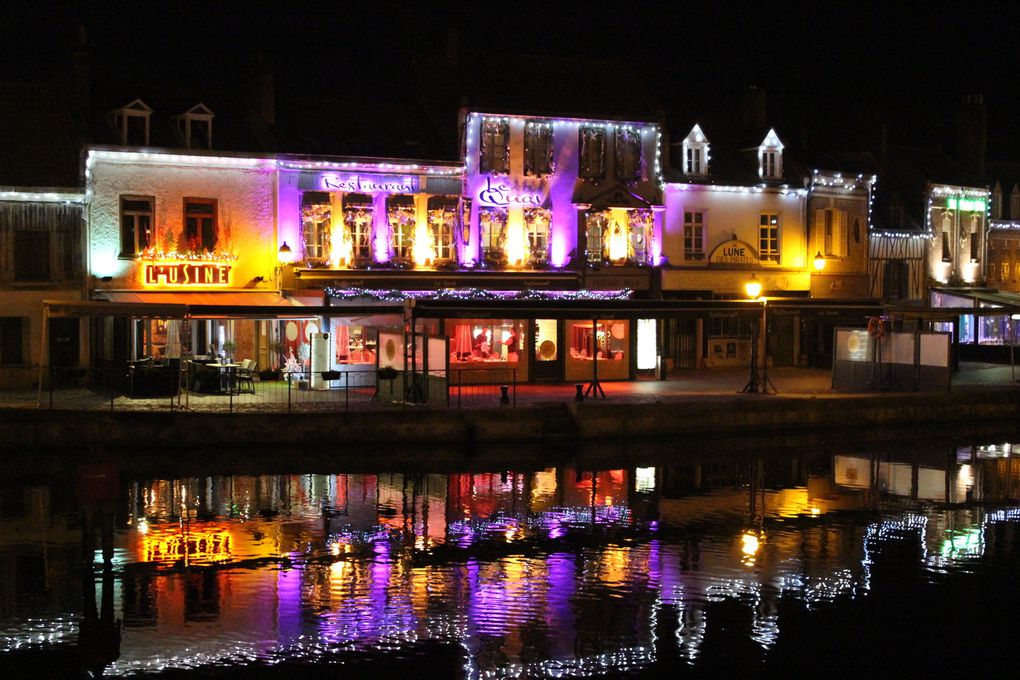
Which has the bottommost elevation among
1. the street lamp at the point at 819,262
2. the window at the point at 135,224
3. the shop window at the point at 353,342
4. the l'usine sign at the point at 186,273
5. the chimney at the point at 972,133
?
the shop window at the point at 353,342

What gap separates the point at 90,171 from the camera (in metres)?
32.6

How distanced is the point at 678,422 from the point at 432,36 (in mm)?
16668

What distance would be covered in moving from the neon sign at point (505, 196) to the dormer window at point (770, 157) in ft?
29.9

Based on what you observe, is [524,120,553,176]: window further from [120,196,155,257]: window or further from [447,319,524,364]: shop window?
[120,196,155,257]: window

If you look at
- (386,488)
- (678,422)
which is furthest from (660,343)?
(386,488)

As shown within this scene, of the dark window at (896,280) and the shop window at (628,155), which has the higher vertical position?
the shop window at (628,155)

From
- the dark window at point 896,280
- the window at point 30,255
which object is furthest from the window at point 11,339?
the dark window at point 896,280

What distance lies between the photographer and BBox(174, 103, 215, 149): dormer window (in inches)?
1328

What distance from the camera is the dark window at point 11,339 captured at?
3234 centimetres

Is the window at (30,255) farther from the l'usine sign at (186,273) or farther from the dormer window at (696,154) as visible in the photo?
the dormer window at (696,154)

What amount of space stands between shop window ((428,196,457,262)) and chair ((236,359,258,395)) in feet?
23.2

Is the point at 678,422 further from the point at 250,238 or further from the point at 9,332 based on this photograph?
the point at 9,332

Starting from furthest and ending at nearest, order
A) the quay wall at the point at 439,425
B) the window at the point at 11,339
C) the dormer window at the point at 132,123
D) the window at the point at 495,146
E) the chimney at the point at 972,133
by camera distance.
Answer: the chimney at the point at 972,133 → the window at the point at 495,146 → the dormer window at the point at 132,123 → the window at the point at 11,339 → the quay wall at the point at 439,425

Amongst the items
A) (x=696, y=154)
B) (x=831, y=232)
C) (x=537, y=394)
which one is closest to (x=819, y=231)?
(x=831, y=232)
